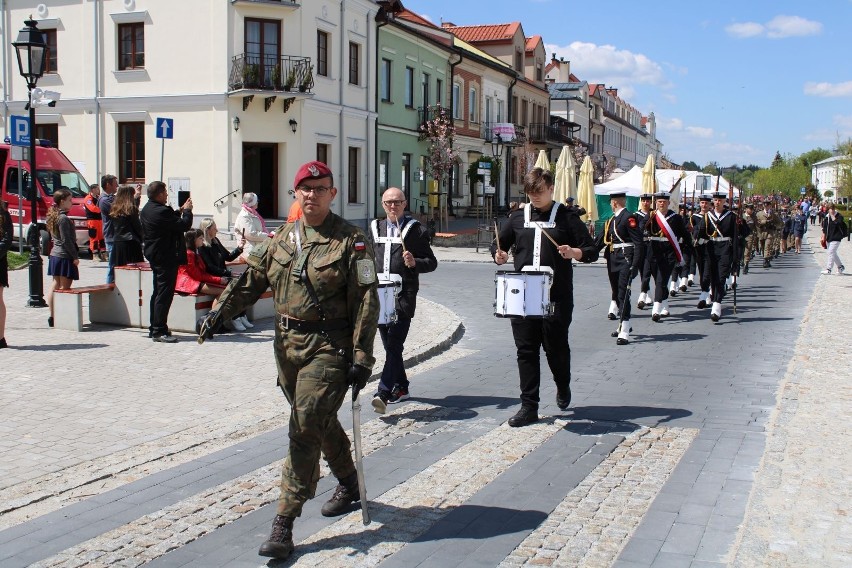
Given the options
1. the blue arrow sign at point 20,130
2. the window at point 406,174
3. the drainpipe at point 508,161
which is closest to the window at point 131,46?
the window at point 406,174

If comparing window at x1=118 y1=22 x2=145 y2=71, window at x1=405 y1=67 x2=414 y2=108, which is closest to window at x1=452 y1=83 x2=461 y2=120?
window at x1=405 y1=67 x2=414 y2=108

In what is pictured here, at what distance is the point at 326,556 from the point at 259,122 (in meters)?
25.2

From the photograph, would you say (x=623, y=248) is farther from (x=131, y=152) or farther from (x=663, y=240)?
(x=131, y=152)

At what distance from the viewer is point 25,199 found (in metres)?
22.5

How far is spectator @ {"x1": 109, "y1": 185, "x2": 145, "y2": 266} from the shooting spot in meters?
11.9

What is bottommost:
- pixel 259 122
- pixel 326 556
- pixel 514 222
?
pixel 326 556

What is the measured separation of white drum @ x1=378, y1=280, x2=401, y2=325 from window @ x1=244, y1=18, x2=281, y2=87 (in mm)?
21818

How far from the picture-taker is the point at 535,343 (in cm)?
715

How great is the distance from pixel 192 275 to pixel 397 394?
456 centimetres

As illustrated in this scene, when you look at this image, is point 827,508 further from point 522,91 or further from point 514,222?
point 522,91

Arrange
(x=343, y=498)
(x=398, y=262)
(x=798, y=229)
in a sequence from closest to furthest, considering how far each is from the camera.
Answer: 1. (x=343, y=498)
2. (x=398, y=262)
3. (x=798, y=229)

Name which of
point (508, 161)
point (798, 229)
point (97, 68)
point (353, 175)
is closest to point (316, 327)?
point (97, 68)

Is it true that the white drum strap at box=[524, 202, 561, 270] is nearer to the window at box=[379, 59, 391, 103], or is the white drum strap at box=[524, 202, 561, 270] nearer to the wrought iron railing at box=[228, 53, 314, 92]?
the wrought iron railing at box=[228, 53, 314, 92]

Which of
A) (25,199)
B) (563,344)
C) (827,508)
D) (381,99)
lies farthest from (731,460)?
(381,99)
